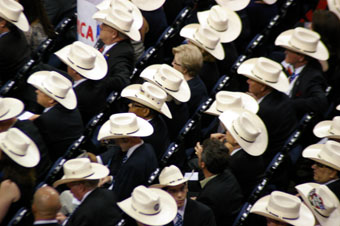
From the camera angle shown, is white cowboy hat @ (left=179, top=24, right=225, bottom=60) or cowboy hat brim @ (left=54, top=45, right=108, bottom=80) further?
white cowboy hat @ (left=179, top=24, right=225, bottom=60)

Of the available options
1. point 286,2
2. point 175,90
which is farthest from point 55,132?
point 286,2

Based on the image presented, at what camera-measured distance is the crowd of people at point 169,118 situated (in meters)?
6.53

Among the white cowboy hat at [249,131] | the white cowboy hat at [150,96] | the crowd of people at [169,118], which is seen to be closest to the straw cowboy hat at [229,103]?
the crowd of people at [169,118]

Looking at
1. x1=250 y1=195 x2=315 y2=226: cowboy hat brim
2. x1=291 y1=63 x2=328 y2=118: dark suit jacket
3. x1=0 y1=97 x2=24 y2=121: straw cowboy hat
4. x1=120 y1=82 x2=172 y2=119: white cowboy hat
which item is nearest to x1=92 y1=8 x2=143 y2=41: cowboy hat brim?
x1=120 y1=82 x2=172 y2=119: white cowboy hat

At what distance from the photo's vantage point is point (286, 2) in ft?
31.7

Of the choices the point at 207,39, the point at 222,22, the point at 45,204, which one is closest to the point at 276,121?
the point at 207,39

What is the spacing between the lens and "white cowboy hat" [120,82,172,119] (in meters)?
7.39

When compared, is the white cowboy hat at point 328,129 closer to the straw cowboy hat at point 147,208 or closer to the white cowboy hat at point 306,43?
the white cowboy hat at point 306,43

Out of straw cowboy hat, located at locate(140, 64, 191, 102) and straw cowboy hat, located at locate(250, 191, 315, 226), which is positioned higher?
straw cowboy hat, located at locate(250, 191, 315, 226)

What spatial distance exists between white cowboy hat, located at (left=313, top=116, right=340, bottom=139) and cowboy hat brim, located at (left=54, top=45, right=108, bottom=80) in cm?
228

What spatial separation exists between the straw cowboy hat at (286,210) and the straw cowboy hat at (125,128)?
124 cm

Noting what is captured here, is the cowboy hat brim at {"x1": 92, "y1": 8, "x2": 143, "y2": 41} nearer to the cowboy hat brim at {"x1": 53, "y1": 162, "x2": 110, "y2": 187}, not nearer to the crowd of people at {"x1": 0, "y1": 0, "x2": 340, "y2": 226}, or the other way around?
the crowd of people at {"x1": 0, "y1": 0, "x2": 340, "y2": 226}

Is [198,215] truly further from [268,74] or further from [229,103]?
[268,74]

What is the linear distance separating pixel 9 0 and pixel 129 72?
150 centimetres
